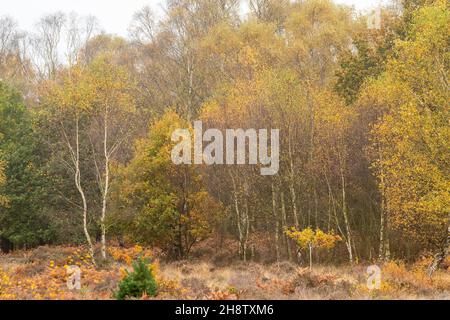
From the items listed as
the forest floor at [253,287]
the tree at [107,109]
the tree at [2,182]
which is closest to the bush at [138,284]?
the forest floor at [253,287]

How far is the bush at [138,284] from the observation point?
12328 mm

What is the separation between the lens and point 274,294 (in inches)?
540

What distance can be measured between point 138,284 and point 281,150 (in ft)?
54.2

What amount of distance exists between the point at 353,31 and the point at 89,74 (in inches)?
808

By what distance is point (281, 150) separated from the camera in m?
27.7

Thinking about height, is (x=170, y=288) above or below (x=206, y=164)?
below

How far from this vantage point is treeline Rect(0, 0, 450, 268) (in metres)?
21.0

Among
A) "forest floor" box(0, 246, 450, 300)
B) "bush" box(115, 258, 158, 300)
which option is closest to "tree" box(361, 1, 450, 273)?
"forest floor" box(0, 246, 450, 300)

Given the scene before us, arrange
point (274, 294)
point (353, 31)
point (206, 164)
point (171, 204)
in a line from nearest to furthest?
point (274, 294) < point (171, 204) < point (206, 164) < point (353, 31)

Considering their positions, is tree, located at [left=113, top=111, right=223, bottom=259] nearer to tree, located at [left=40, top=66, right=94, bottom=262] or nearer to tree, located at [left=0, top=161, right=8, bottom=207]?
tree, located at [left=40, top=66, right=94, bottom=262]

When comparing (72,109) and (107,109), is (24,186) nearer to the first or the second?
(72,109)

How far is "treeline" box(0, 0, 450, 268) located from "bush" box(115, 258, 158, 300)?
11.4 metres
